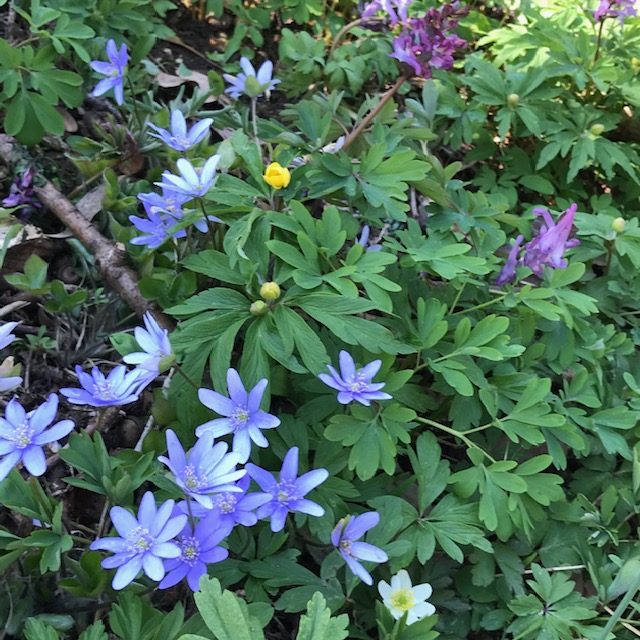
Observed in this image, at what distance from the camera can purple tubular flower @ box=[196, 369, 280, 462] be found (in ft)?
4.44

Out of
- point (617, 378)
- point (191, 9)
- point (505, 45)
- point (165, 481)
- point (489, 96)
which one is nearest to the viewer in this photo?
point (165, 481)

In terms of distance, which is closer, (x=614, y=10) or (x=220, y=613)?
(x=220, y=613)

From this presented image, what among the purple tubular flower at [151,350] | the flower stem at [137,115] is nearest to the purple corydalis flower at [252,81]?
the flower stem at [137,115]

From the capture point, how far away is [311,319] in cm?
163

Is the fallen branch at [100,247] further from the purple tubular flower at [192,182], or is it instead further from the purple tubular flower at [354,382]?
the purple tubular flower at [354,382]

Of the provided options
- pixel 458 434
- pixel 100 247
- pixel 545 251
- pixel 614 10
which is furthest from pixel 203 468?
pixel 614 10

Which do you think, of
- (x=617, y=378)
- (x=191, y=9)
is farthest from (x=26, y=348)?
(x=191, y=9)

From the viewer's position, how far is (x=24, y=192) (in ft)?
6.78

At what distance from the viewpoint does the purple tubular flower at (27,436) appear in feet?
4.02

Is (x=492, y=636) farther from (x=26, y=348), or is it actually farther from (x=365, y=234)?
(x=26, y=348)

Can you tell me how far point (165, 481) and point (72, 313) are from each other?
2.65ft

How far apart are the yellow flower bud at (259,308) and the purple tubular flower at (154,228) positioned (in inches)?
14.4

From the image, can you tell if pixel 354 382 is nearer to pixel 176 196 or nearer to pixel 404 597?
pixel 404 597

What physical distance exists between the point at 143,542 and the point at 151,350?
1.30ft
